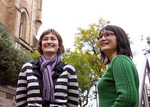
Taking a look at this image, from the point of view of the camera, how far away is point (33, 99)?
242cm

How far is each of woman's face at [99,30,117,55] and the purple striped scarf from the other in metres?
0.87

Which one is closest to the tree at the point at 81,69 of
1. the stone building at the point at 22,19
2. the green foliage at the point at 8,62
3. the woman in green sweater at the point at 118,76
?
the stone building at the point at 22,19

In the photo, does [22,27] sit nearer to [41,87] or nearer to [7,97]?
[7,97]

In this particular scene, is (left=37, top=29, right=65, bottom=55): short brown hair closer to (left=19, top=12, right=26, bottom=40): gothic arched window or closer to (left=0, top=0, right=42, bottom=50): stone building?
(left=0, top=0, right=42, bottom=50): stone building

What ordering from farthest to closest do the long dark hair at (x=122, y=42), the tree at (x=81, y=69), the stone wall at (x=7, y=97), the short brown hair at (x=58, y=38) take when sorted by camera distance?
the tree at (x=81, y=69) < the stone wall at (x=7, y=97) < the short brown hair at (x=58, y=38) < the long dark hair at (x=122, y=42)

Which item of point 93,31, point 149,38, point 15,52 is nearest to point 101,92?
point 15,52

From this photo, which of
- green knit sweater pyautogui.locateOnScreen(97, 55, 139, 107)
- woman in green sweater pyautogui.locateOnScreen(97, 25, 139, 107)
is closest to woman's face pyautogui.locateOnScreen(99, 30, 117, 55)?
woman in green sweater pyautogui.locateOnScreen(97, 25, 139, 107)

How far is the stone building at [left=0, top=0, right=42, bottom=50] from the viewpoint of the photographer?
57.9ft

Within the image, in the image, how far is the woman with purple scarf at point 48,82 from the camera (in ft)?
8.02

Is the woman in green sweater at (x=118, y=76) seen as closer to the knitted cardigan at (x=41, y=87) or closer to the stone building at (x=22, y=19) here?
the knitted cardigan at (x=41, y=87)

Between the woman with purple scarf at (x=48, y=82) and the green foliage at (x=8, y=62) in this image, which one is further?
the green foliage at (x=8, y=62)

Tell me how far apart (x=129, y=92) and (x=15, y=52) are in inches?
400

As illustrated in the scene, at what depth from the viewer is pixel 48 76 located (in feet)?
8.26

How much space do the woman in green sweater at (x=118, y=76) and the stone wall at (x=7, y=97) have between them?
799 cm
